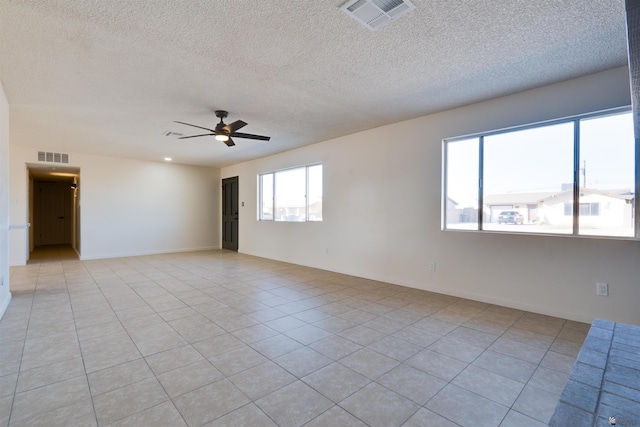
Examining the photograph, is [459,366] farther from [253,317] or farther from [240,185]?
[240,185]

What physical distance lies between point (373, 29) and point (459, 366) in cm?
272

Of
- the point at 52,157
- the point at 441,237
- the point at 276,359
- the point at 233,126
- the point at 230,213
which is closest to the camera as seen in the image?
the point at 276,359

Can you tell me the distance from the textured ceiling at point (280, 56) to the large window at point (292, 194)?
2101mm

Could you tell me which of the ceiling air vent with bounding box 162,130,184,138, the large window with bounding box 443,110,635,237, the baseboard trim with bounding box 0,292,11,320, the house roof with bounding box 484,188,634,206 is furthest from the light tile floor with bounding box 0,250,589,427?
the ceiling air vent with bounding box 162,130,184,138

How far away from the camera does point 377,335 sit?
282cm

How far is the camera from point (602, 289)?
9.94 feet

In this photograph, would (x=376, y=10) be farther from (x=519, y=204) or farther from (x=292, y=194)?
(x=292, y=194)

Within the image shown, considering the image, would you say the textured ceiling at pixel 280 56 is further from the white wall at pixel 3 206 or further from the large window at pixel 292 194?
the large window at pixel 292 194

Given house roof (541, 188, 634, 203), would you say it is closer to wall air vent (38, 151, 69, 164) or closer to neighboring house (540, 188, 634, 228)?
neighboring house (540, 188, 634, 228)

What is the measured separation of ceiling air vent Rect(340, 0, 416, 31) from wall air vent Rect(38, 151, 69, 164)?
7780 millimetres

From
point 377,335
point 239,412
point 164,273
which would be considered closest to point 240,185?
point 164,273

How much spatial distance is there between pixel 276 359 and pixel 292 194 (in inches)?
192

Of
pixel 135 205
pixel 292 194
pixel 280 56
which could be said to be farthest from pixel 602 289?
pixel 135 205

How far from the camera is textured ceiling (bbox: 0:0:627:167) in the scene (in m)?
2.14
